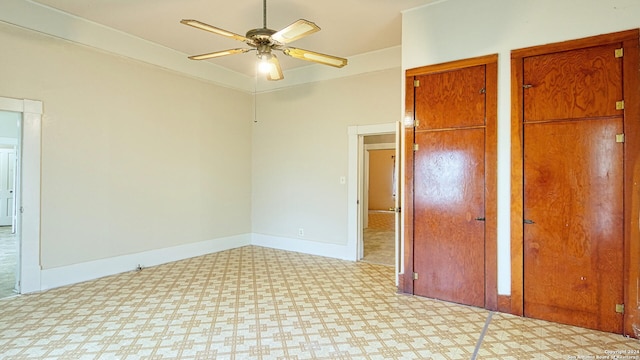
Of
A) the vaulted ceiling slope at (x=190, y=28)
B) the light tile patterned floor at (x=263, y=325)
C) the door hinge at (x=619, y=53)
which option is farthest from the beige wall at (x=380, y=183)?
the door hinge at (x=619, y=53)

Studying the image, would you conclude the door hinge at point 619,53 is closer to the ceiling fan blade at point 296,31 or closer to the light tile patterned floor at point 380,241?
the ceiling fan blade at point 296,31

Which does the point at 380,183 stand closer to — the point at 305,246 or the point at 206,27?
the point at 305,246

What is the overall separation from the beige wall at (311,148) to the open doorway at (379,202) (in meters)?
0.78

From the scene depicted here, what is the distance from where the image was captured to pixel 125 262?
4.65 meters

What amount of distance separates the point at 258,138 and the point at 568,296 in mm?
5277

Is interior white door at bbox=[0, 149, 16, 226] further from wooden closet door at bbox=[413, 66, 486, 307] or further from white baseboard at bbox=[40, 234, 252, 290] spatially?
wooden closet door at bbox=[413, 66, 486, 307]

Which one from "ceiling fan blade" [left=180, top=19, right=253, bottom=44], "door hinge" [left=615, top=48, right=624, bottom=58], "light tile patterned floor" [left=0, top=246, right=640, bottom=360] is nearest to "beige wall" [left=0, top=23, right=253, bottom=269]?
"light tile patterned floor" [left=0, top=246, right=640, bottom=360]

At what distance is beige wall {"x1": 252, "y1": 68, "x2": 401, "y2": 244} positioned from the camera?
5289 mm

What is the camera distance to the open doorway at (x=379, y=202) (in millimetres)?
6066

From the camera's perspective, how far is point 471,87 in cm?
346

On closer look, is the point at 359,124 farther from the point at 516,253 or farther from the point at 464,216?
the point at 516,253

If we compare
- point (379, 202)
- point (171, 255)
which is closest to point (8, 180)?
point (171, 255)

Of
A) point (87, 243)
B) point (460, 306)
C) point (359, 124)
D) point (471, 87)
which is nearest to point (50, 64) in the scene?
point (87, 243)

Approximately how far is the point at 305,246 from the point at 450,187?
9.99 feet
